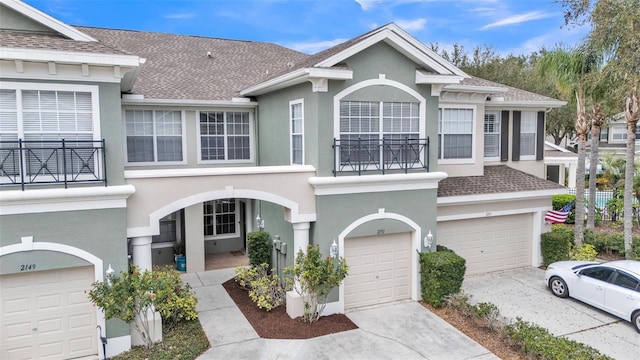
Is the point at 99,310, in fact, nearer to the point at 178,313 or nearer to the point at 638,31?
the point at 178,313

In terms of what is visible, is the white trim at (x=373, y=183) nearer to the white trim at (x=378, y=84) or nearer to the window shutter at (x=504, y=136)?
the white trim at (x=378, y=84)

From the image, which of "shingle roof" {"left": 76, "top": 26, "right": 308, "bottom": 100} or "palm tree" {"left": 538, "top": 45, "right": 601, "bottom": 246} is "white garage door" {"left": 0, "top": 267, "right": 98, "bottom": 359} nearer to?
"shingle roof" {"left": 76, "top": 26, "right": 308, "bottom": 100}

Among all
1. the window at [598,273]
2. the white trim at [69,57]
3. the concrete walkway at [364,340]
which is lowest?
the concrete walkway at [364,340]

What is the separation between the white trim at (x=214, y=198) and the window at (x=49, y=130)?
1566 mm

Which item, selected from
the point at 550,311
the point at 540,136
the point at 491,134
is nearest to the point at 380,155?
the point at 550,311

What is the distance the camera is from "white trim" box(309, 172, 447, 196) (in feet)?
37.2

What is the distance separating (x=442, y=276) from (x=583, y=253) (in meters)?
7.26

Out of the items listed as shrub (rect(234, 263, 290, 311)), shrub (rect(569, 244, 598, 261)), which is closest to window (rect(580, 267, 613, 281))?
shrub (rect(569, 244, 598, 261))

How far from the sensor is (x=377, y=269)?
492 inches

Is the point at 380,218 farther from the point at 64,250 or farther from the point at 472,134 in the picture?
the point at 64,250

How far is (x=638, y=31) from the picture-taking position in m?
13.4

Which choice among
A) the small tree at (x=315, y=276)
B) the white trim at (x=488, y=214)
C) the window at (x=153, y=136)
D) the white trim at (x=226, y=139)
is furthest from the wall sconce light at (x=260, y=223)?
the white trim at (x=488, y=214)

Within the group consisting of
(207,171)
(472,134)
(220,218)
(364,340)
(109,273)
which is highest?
(472,134)

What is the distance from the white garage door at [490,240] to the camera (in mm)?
14680
